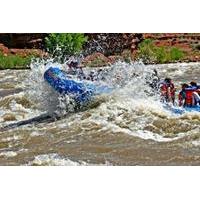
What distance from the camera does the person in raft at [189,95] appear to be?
14.9 ft

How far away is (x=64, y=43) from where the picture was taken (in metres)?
4.55

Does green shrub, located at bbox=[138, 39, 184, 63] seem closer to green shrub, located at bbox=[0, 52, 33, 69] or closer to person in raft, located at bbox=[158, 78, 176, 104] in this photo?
person in raft, located at bbox=[158, 78, 176, 104]

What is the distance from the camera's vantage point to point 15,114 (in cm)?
462

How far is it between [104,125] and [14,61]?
848 millimetres

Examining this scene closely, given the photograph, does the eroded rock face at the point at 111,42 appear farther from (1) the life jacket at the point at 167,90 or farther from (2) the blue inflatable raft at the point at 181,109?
(2) the blue inflatable raft at the point at 181,109

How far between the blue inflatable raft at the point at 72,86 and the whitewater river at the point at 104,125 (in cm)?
5

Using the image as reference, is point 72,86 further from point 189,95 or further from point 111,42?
point 189,95

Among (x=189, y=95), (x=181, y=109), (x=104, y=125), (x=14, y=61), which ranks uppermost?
(x=14, y=61)

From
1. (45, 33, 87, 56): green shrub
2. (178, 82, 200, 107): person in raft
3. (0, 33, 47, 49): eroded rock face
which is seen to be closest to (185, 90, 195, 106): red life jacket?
(178, 82, 200, 107): person in raft

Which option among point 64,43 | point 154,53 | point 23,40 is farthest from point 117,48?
point 23,40

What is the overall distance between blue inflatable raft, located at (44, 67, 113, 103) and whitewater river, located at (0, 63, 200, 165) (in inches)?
2.0

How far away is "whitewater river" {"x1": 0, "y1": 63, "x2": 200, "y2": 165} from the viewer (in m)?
4.51

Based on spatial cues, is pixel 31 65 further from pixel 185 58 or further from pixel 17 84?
pixel 185 58

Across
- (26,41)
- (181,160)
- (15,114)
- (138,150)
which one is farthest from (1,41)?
(181,160)
